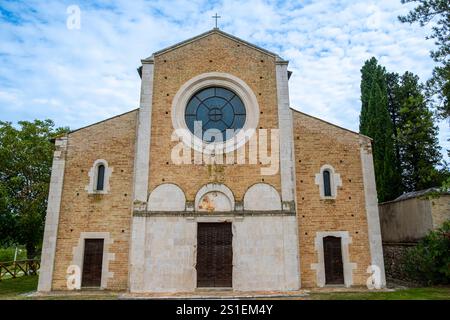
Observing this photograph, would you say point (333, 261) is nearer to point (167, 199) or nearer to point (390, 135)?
point (167, 199)

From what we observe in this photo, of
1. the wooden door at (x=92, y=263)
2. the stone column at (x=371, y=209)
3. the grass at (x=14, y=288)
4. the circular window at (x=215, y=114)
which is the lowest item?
the grass at (x=14, y=288)

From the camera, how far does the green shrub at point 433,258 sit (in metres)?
14.3

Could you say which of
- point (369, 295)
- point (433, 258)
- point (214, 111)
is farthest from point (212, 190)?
point (433, 258)

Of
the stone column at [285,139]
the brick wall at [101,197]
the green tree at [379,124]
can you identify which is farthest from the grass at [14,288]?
the green tree at [379,124]

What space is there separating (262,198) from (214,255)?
2.94 meters

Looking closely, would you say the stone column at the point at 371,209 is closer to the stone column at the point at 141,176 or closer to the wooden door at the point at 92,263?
the stone column at the point at 141,176

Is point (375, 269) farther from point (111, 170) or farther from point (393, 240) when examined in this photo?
point (111, 170)

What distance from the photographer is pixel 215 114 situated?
1587 cm

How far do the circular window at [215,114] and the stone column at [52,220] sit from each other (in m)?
5.59

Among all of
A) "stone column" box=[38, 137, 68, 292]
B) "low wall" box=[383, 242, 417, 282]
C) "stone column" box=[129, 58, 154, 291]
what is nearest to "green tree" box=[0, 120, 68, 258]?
"stone column" box=[38, 137, 68, 292]

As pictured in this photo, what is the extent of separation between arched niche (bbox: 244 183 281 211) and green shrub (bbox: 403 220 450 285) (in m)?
6.28

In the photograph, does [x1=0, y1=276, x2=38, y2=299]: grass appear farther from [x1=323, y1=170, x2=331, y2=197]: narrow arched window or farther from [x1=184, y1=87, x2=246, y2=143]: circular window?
[x1=323, y1=170, x2=331, y2=197]: narrow arched window

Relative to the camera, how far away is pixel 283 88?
16.0 meters
